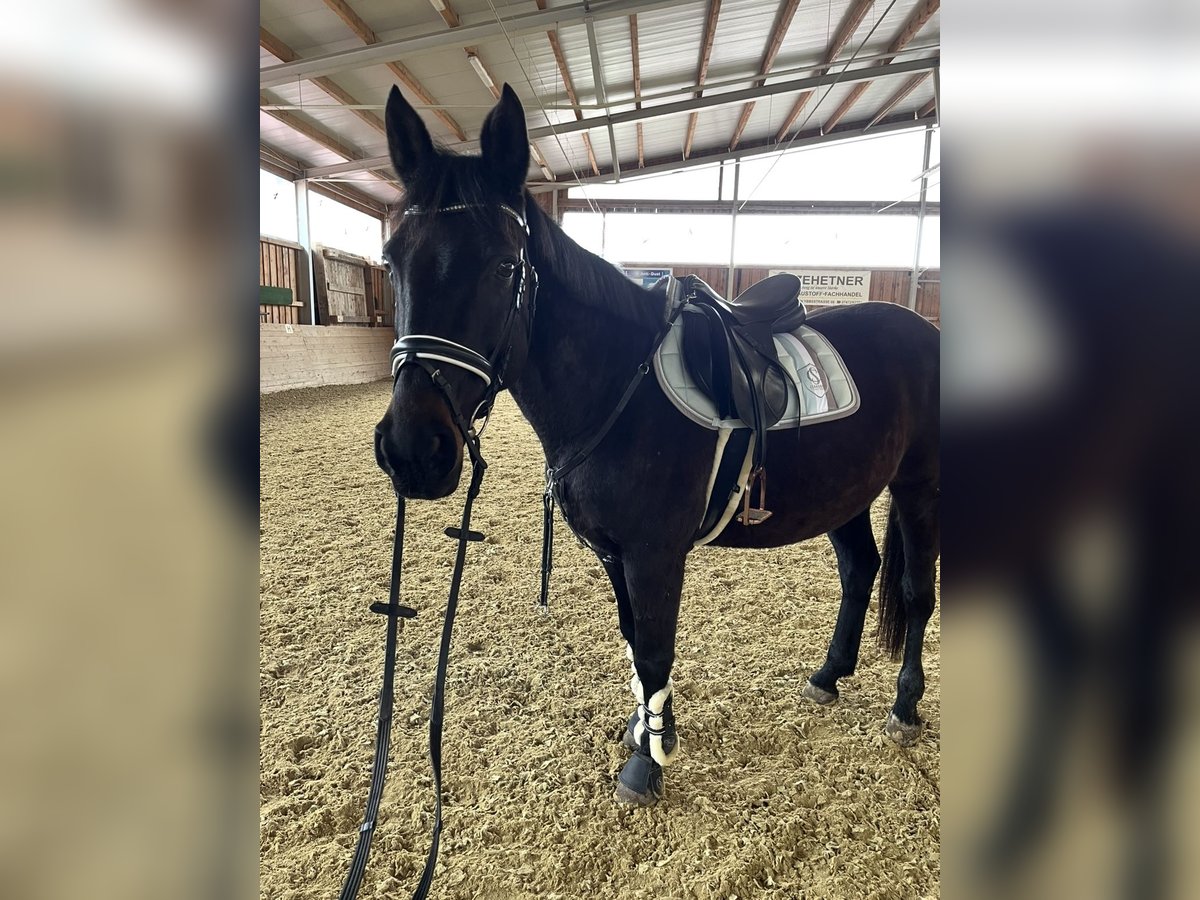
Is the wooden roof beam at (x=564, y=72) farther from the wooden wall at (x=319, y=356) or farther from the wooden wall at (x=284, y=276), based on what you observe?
the wooden wall at (x=284, y=276)

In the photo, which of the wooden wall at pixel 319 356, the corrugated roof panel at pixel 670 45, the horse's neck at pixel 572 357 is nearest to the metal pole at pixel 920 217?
the corrugated roof panel at pixel 670 45

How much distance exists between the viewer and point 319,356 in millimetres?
9234

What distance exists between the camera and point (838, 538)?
6.90ft

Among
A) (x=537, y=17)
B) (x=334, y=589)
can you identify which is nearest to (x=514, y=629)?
(x=334, y=589)

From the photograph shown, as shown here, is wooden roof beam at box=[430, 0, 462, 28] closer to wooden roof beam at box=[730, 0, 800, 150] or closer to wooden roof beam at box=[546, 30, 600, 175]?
wooden roof beam at box=[546, 30, 600, 175]

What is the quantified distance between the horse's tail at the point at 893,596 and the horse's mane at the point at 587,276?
112 centimetres

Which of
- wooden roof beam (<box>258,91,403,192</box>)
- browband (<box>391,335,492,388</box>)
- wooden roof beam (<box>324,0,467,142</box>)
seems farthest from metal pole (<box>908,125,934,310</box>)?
browband (<box>391,335,492,388</box>)

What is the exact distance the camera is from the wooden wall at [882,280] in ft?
45.5

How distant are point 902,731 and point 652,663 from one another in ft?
2.80

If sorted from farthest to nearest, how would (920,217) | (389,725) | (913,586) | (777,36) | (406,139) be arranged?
(920,217), (777,36), (913,586), (406,139), (389,725)

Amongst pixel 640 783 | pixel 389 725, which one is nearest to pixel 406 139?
pixel 389 725

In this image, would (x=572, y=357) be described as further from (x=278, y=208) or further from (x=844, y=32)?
(x=278, y=208)
